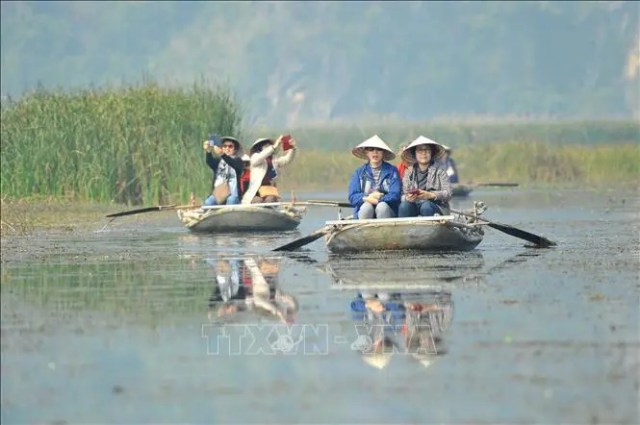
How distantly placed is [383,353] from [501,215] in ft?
76.3

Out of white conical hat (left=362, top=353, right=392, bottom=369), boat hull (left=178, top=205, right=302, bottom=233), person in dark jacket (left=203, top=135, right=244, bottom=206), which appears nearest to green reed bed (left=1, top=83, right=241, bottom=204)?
person in dark jacket (left=203, top=135, right=244, bottom=206)

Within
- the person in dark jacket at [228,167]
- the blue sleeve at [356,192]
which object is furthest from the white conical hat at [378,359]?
the person in dark jacket at [228,167]

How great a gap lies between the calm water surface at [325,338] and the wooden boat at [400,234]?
236mm

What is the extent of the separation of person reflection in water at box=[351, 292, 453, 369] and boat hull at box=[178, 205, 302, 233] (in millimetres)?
11679

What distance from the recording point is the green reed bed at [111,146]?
36625 mm

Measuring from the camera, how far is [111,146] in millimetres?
37188

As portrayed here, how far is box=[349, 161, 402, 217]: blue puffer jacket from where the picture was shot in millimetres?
22312

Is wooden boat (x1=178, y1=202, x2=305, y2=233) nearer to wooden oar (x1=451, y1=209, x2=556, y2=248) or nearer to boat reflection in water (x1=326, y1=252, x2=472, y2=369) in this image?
wooden oar (x1=451, y1=209, x2=556, y2=248)

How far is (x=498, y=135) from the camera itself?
335ft

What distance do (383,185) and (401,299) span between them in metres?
6.22

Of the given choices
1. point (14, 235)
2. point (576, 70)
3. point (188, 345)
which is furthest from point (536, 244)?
point (576, 70)

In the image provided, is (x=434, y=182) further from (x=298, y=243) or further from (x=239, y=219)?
(x=239, y=219)

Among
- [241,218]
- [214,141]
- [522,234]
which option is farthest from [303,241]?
[241,218]

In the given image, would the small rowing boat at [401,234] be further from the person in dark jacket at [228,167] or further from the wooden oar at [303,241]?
the person in dark jacket at [228,167]
